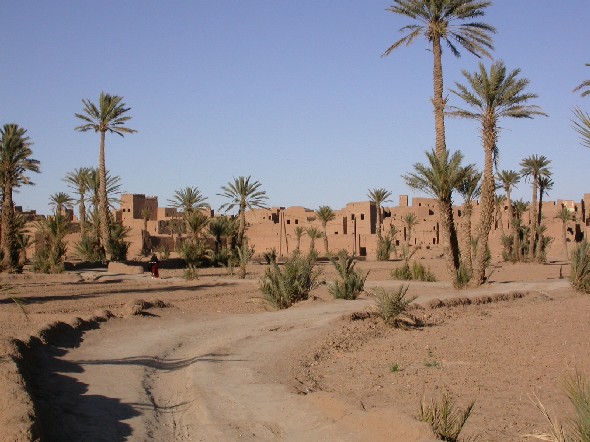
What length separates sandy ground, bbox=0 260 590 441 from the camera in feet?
22.9

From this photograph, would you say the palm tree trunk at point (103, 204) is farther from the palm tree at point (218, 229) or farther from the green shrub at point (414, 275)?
the green shrub at point (414, 275)

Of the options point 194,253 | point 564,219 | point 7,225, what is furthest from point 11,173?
point 564,219

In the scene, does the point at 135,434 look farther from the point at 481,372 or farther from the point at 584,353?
the point at 584,353

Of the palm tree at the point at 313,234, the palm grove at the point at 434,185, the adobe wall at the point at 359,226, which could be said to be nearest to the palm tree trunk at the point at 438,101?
the palm grove at the point at 434,185

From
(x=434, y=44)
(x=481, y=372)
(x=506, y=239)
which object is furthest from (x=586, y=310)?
(x=506, y=239)

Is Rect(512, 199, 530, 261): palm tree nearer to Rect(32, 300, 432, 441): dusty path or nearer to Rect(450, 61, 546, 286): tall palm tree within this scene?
Rect(450, 61, 546, 286): tall palm tree

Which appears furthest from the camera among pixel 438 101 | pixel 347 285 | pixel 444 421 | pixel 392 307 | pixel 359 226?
pixel 359 226

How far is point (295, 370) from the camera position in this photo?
10.3 metres

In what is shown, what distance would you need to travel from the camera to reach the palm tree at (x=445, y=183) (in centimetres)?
2488

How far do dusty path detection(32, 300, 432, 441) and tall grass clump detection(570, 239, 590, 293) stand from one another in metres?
14.9

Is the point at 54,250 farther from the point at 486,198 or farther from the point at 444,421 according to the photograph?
the point at 444,421

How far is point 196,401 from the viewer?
797 cm

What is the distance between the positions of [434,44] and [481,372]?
2036cm

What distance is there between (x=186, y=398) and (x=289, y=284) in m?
11.1
